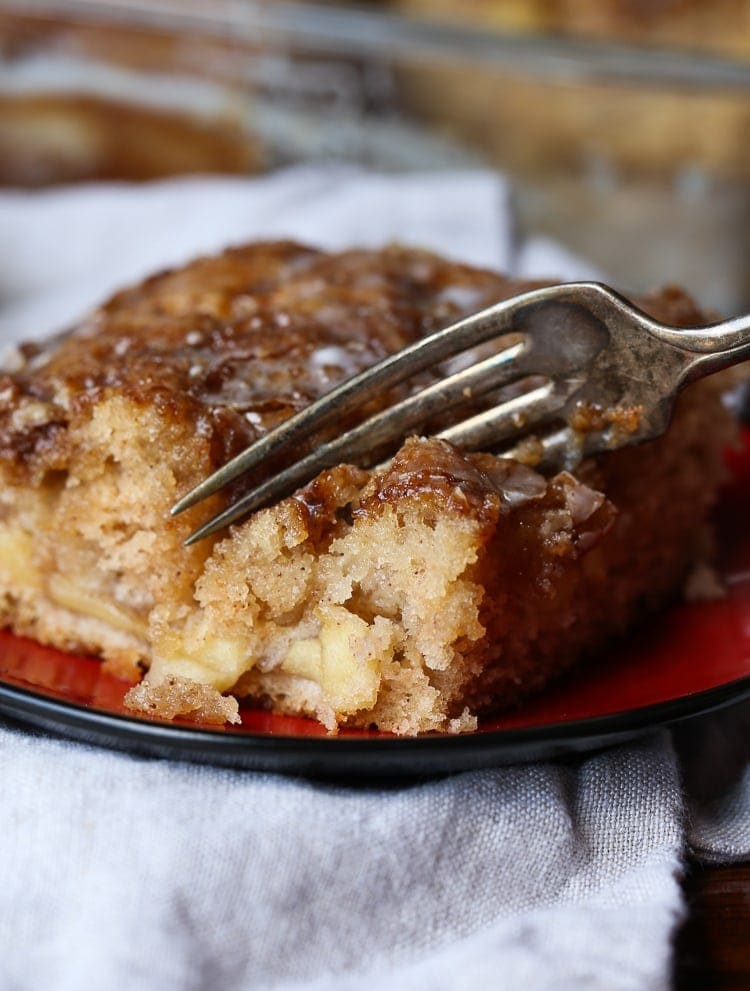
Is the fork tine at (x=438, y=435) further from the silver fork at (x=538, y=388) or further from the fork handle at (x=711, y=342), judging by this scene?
the fork handle at (x=711, y=342)

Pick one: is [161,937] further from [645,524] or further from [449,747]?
[645,524]

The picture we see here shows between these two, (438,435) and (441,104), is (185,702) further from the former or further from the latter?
(441,104)

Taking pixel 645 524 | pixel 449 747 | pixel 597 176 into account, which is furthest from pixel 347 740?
pixel 597 176


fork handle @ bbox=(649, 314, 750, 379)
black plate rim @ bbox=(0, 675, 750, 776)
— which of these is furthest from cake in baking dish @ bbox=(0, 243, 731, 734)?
fork handle @ bbox=(649, 314, 750, 379)

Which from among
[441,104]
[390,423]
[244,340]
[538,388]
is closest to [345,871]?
[390,423]

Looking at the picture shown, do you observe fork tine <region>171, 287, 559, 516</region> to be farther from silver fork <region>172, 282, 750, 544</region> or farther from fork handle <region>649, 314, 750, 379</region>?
fork handle <region>649, 314, 750, 379</region>

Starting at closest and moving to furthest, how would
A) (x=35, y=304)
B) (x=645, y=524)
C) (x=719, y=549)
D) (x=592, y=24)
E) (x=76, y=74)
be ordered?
(x=645, y=524), (x=719, y=549), (x=35, y=304), (x=76, y=74), (x=592, y=24)
